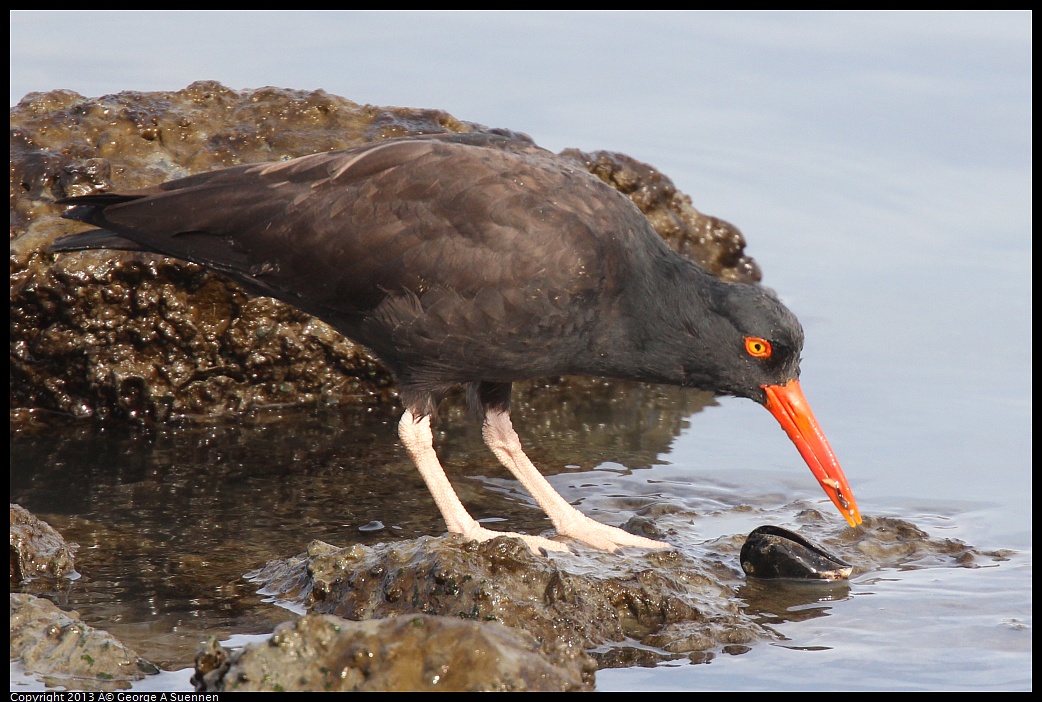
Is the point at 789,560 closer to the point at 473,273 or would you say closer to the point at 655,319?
the point at 655,319

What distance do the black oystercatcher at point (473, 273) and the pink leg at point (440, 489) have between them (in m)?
0.01

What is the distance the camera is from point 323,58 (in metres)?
11.2

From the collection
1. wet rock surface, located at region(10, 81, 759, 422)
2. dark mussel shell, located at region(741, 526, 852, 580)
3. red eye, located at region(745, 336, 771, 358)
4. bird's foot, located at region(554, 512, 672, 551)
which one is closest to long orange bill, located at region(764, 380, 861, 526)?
red eye, located at region(745, 336, 771, 358)

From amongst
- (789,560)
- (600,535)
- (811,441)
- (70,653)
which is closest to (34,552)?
(70,653)

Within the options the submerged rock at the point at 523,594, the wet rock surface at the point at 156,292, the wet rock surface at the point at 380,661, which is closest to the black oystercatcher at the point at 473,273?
the submerged rock at the point at 523,594

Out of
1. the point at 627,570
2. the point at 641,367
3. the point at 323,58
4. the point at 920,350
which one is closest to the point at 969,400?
the point at 920,350

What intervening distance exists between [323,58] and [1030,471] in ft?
22.0

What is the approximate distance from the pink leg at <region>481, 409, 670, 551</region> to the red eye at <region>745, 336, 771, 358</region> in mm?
882

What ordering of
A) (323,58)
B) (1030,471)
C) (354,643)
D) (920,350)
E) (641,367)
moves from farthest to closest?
(323,58) → (920,350) → (1030,471) → (641,367) → (354,643)

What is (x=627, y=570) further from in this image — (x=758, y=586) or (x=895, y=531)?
(x=895, y=531)

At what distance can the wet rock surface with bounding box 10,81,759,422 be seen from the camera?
23.3ft

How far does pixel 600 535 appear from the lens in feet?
19.0

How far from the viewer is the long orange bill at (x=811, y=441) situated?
5836 millimetres

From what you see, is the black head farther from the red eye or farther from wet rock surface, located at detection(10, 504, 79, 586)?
wet rock surface, located at detection(10, 504, 79, 586)
